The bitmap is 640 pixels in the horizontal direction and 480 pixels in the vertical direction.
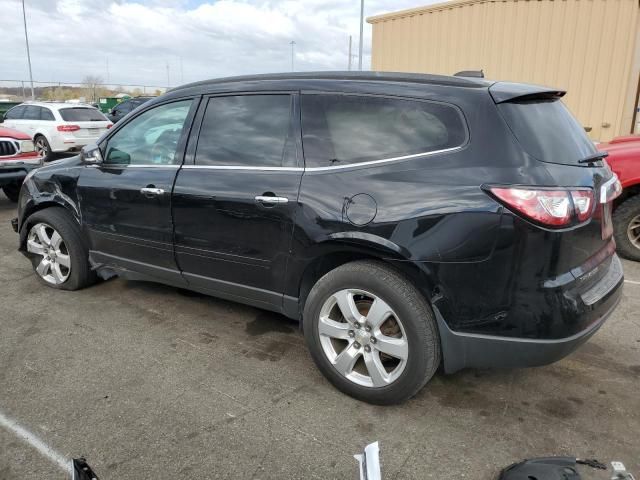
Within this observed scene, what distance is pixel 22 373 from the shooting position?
3172 millimetres

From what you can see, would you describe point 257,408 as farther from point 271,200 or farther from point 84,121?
point 84,121

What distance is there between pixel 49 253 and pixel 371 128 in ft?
10.5

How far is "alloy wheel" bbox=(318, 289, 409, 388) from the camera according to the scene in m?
2.69

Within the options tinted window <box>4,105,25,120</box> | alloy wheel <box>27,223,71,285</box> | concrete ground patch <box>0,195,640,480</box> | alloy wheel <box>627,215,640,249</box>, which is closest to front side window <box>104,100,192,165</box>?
alloy wheel <box>27,223,71,285</box>

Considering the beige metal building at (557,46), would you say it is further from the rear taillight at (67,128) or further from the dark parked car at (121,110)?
the dark parked car at (121,110)

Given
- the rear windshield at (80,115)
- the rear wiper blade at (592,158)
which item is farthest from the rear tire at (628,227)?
the rear windshield at (80,115)

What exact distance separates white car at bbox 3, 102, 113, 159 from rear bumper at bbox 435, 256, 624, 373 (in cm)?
1261

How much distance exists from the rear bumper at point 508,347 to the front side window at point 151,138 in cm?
216

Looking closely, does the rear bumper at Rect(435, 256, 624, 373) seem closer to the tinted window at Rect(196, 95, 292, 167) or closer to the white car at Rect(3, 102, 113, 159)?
the tinted window at Rect(196, 95, 292, 167)

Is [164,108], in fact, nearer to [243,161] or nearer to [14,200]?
[243,161]

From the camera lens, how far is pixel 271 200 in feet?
9.84

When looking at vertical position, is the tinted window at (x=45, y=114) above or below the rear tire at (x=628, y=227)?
above

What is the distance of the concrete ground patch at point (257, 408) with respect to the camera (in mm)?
2412

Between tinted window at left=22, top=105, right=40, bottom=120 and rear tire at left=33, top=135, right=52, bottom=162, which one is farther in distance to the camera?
tinted window at left=22, top=105, right=40, bottom=120
